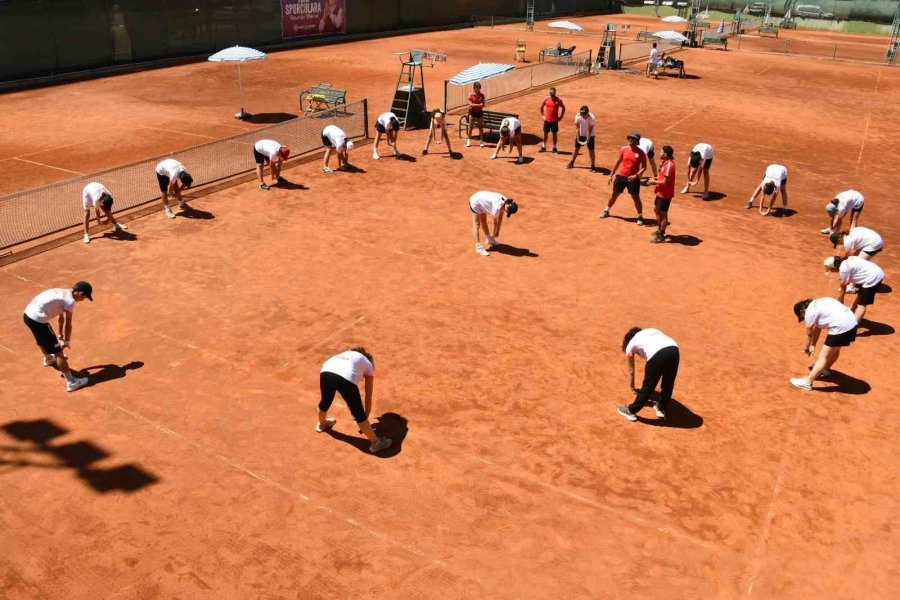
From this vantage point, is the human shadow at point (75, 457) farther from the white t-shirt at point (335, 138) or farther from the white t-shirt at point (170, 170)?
the white t-shirt at point (335, 138)

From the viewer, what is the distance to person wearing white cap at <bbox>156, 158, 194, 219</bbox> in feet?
48.5

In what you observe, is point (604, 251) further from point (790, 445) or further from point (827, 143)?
point (827, 143)

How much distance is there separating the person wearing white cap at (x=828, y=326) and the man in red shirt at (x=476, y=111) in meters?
13.3

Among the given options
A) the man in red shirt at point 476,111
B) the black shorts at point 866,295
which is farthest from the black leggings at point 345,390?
the man in red shirt at point 476,111

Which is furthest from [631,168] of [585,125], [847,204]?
[847,204]

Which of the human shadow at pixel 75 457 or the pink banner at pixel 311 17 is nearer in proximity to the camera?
the human shadow at pixel 75 457

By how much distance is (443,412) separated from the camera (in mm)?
9133

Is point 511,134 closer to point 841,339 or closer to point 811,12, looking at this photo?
point 841,339

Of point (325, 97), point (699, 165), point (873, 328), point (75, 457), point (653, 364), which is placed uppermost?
point (325, 97)

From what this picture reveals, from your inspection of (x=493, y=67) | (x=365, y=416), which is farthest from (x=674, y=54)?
(x=365, y=416)

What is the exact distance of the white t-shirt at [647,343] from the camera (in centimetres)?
852

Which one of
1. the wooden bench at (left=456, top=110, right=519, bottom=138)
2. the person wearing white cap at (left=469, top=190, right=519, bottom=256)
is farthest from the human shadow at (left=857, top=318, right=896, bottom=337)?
the wooden bench at (left=456, top=110, right=519, bottom=138)

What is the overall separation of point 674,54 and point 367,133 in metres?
31.6

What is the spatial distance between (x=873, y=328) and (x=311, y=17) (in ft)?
135
